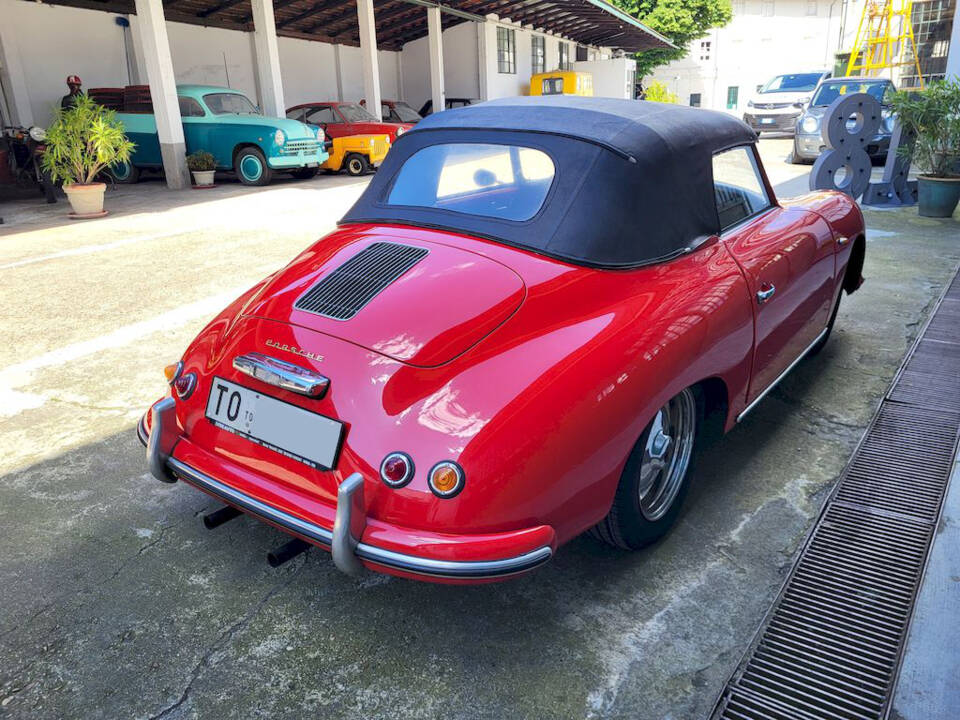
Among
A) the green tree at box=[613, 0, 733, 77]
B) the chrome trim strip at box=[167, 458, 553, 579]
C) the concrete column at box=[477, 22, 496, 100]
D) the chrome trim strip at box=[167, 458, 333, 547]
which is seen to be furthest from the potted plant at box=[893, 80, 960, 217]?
the green tree at box=[613, 0, 733, 77]

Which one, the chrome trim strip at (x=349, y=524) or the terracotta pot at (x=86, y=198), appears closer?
the chrome trim strip at (x=349, y=524)

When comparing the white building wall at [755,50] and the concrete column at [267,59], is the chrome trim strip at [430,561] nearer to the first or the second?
the concrete column at [267,59]

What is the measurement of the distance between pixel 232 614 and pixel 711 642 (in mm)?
1474

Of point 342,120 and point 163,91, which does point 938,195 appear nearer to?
point 342,120

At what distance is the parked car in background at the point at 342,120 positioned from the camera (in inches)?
585

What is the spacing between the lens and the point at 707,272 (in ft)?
8.77

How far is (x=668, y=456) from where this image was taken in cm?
268

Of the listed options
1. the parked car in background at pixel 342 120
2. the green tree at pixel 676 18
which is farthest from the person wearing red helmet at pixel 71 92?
the green tree at pixel 676 18

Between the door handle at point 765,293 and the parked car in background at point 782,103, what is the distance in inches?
740

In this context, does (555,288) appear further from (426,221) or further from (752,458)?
(752,458)

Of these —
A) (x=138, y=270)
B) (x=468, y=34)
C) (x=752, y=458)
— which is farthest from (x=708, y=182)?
(x=468, y=34)

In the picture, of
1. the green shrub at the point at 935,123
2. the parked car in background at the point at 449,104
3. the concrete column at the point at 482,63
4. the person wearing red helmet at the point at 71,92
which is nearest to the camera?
the green shrub at the point at 935,123

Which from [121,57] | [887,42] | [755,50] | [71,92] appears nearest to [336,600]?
[71,92]

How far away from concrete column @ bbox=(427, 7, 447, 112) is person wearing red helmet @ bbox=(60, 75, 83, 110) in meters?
10.1
